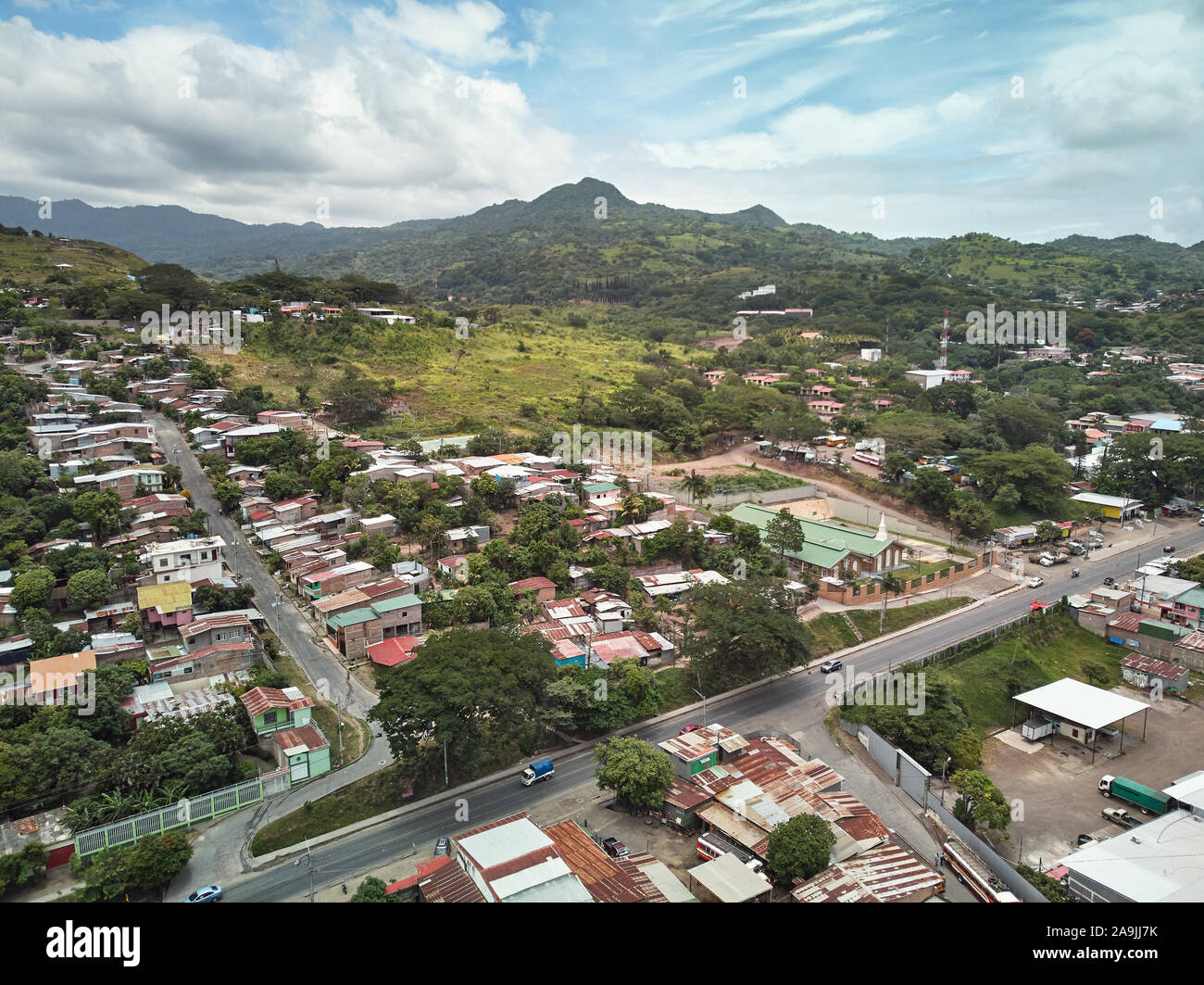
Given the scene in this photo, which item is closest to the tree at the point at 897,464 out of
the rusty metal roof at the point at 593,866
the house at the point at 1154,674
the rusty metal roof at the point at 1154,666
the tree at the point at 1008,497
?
the tree at the point at 1008,497

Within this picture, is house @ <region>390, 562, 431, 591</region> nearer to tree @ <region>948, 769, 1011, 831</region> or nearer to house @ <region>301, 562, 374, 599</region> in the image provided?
house @ <region>301, 562, 374, 599</region>

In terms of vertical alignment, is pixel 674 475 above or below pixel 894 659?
above

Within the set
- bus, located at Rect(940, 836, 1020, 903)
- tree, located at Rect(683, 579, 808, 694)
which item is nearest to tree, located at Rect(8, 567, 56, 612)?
tree, located at Rect(683, 579, 808, 694)

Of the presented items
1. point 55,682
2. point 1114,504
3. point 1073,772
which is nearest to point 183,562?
point 55,682
